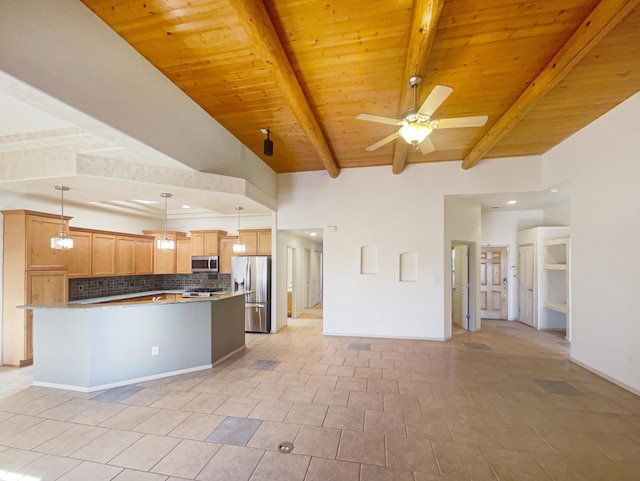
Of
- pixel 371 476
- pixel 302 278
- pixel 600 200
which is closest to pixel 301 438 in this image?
pixel 371 476

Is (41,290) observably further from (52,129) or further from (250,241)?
(250,241)

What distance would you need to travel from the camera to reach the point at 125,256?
6324 mm

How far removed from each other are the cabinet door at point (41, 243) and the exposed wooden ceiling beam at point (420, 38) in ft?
17.9

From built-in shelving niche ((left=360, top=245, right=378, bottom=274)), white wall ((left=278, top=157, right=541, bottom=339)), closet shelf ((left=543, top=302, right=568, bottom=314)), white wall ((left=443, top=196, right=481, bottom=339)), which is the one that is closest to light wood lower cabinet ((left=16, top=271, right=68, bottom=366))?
white wall ((left=278, top=157, right=541, bottom=339))

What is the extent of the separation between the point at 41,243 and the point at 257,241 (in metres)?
3.63

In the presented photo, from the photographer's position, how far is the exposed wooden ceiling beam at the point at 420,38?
6.66ft

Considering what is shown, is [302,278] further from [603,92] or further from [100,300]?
[603,92]

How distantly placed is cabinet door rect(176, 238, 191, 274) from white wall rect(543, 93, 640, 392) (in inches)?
303

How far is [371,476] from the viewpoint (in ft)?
6.63

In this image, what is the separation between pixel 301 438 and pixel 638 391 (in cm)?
385

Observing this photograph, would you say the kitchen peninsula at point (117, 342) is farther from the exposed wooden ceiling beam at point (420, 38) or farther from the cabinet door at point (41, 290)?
the exposed wooden ceiling beam at point (420, 38)

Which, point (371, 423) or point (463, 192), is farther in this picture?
point (463, 192)

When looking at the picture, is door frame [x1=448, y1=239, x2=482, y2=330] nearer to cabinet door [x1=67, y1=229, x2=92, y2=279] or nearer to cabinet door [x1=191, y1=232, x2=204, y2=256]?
cabinet door [x1=191, y1=232, x2=204, y2=256]

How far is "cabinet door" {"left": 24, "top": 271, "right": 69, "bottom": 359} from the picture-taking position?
162 inches
